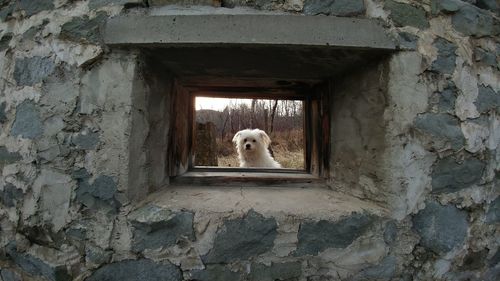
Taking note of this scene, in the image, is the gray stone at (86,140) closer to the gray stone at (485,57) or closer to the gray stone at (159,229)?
the gray stone at (159,229)

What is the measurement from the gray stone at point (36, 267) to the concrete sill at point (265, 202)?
0.42m

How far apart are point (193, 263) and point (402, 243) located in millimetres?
904

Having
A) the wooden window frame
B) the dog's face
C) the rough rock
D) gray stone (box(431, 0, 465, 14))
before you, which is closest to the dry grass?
the dog's face

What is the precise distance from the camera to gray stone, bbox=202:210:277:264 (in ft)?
4.24

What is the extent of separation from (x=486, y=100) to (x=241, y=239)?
128 cm

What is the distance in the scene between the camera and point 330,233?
51.9 inches

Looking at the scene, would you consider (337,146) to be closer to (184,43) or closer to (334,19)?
(334,19)

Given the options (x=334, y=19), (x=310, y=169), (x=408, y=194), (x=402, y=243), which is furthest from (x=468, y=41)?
(x=310, y=169)

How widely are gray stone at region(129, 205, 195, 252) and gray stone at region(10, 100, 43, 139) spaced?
56 cm

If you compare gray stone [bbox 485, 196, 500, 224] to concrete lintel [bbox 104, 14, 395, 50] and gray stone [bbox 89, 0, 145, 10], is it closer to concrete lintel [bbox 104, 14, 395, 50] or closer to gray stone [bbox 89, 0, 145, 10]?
concrete lintel [bbox 104, 14, 395, 50]

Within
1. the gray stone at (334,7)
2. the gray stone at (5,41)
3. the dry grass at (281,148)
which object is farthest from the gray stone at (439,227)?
the dry grass at (281,148)

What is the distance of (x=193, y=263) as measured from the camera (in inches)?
51.0

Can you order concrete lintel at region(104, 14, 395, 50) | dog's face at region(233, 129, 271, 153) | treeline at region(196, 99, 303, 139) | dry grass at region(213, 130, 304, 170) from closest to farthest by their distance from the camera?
1. concrete lintel at region(104, 14, 395, 50)
2. dog's face at region(233, 129, 271, 153)
3. dry grass at region(213, 130, 304, 170)
4. treeline at region(196, 99, 303, 139)

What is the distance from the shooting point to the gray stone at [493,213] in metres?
1.44
